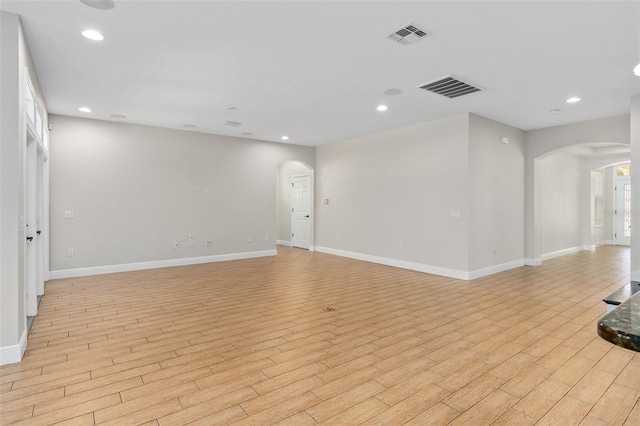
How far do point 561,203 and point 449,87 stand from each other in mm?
6388

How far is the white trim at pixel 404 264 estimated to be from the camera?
5.92 metres

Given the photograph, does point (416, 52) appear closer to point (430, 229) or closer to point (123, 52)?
point (123, 52)

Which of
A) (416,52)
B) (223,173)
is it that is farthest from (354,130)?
(416,52)

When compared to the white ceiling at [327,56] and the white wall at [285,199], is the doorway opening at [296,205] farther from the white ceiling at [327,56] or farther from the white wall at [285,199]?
the white ceiling at [327,56]

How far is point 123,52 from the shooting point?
3.49 meters

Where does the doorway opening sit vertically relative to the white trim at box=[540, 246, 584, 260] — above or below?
above

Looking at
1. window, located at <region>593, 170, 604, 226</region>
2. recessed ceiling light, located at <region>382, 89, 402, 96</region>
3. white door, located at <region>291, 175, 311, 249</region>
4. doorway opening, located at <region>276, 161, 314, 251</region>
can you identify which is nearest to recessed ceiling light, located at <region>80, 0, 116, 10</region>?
recessed ceiling light, located at <region>382, 89, 402, 96</region>

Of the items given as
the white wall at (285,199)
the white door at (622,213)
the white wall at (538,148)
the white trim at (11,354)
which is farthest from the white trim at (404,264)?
the white door at (622,213)

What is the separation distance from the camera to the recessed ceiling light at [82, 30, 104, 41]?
309 cm

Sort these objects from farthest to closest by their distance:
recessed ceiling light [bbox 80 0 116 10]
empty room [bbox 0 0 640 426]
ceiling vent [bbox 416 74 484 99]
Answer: ceiling vent [bbox 416 74 484 99] < recessed ceiling light [bbox 80 0 116 10] < empty room [bbox 0 0 640 426]

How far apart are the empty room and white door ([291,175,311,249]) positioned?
113cm

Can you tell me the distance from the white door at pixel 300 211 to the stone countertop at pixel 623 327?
8493 millimetres

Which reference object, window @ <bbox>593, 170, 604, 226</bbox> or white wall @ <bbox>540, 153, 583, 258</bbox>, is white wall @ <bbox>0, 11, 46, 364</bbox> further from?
window @ <bbox>593, 170, 604, 226</bbox>

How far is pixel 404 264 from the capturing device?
6.83 m
